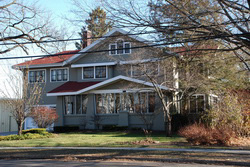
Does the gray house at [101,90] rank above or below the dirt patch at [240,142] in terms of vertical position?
above

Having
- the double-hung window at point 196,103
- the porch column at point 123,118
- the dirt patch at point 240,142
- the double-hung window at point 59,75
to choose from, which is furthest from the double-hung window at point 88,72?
the dirt patch at point 240,142

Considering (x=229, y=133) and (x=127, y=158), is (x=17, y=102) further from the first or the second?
(x=229, y=133)

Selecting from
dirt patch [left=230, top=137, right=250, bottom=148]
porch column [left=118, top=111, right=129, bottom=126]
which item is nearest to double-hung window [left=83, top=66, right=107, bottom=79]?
porch column [left=118, top=111, right=129, bottom=126]

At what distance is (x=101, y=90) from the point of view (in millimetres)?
26281

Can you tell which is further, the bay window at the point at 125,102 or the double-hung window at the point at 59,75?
the double-hung window at the point at 59,75

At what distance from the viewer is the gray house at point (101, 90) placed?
79.0 ft

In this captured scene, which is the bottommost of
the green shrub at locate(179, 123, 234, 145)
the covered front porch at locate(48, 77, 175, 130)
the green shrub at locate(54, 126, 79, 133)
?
the green shrub at locate(54, 126, 79, 133)

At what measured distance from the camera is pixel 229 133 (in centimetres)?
1448

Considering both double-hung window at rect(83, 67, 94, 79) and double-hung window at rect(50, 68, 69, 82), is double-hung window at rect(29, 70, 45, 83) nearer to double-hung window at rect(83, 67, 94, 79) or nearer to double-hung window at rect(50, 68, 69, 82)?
double-hung window at rect(50, 68, 69, 82)

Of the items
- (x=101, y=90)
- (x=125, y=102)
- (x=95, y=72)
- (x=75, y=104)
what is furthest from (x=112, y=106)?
(x=95, y=72)

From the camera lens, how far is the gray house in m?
24.1

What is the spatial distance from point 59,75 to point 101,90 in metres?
6.18

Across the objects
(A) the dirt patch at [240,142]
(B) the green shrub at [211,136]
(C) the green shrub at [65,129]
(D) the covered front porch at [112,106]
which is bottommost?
(C) the green shrub at [65,129]

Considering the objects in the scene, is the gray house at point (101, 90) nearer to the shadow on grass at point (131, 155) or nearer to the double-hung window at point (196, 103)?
the double-hung window at point (196, 103)
